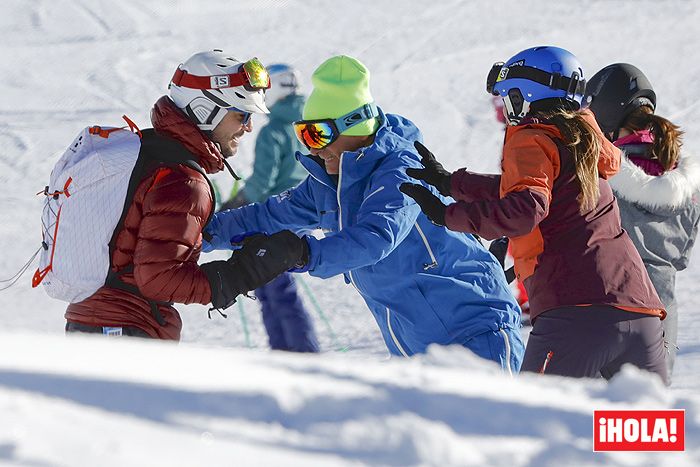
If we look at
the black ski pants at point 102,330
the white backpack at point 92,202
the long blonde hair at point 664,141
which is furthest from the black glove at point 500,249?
the black ski pants at point 102,330

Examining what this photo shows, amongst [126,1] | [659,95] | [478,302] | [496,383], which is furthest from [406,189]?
[126,1]

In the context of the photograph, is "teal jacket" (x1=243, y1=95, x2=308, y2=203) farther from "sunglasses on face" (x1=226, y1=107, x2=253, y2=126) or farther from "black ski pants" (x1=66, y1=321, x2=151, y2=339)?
"black ski pants" (x1=66, y1=321, x2=151, y2=339)

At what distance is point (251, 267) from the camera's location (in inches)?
149

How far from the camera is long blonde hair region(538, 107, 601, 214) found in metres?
3.55

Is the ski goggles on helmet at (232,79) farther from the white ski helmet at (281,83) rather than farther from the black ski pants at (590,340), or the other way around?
the white ski helmet at (281,83)

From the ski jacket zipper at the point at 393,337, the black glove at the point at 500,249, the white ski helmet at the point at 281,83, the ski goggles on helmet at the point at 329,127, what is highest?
the white ski helmet at the point at 281,83

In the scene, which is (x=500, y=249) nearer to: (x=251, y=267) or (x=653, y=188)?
(x=653, y=188)

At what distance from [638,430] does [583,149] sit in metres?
1.38

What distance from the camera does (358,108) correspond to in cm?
439

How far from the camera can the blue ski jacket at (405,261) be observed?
155 inches

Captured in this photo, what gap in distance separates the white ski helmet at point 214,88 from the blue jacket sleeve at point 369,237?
0.63 m

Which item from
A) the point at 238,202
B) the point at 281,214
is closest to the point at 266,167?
the point at 238,202

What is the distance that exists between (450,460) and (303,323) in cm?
428

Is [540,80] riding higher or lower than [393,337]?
higher
